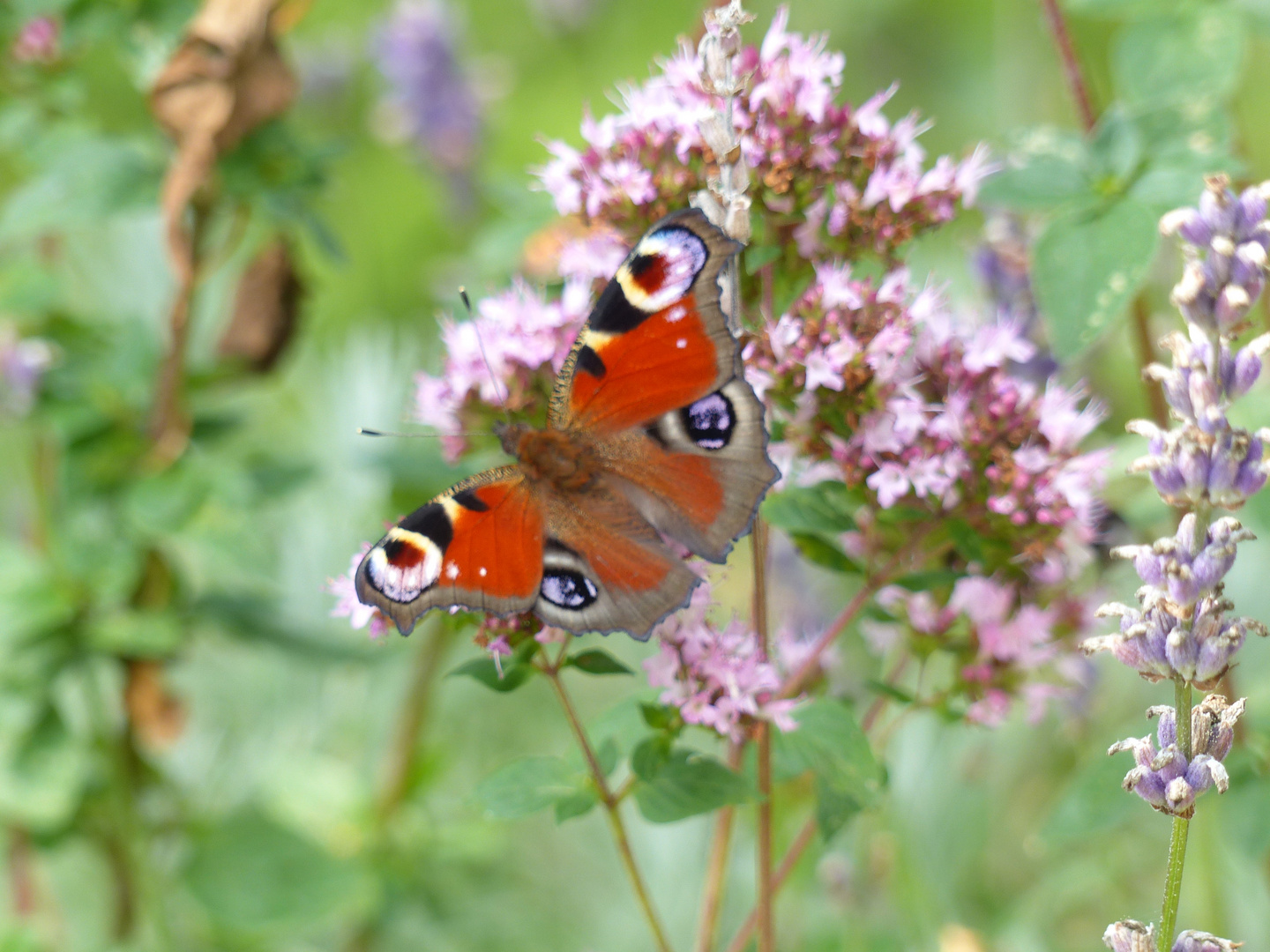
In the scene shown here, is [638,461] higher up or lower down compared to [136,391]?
lower down

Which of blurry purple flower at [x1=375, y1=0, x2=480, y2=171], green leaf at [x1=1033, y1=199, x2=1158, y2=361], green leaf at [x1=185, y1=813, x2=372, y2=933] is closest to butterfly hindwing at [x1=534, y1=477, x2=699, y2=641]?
green leaf at [x1=1033, y1=199, x2=1158, y2=361]

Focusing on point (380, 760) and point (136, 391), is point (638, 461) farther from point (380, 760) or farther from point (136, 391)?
point (380, 760)

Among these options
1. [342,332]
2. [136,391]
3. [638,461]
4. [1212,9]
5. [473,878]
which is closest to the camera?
[638,461]

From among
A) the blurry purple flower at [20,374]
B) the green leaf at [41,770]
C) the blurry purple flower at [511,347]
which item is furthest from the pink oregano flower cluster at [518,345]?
the green leaf at [41,770]

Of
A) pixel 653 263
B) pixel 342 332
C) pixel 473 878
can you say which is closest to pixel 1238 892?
pixel 473 878

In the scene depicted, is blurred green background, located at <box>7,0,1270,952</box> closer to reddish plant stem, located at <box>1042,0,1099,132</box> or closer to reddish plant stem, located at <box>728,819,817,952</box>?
reddish plant stem, located at <box>1042,0,1099,132</box>

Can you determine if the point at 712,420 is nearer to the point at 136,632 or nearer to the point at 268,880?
the point at 136,632
